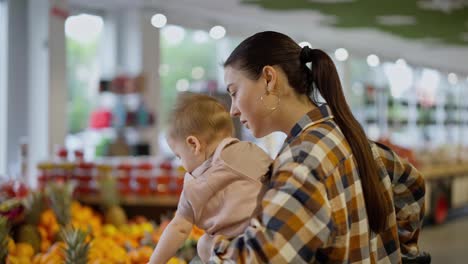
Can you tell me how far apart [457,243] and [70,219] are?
22.2 ft

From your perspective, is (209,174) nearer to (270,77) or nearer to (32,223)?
(270,77)

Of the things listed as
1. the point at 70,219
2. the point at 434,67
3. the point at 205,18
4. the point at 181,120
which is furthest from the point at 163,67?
the point at 434,67

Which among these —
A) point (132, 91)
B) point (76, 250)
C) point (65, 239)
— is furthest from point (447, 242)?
point (76, 250)

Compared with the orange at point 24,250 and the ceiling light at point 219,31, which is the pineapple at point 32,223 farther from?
the ceiling light at point 219,31

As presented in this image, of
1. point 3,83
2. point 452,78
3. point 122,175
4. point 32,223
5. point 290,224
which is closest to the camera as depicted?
point 290,224

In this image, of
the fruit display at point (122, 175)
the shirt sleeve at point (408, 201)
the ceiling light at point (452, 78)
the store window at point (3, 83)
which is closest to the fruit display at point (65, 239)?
the fruit display at point (122, 175)

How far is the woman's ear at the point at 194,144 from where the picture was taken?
1.84 meters

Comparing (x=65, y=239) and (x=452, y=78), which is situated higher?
(x=452, y=78)

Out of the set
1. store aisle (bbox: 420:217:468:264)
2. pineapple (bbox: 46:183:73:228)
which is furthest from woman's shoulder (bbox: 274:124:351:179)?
store aisle (bbox: 420:217:468:264)

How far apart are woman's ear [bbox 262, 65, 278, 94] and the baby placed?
7.4 inches

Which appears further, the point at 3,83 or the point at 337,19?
the point at 337,19

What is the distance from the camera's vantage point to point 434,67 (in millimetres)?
18719

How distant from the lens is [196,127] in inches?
72.7

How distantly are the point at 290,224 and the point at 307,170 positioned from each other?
13 cm
